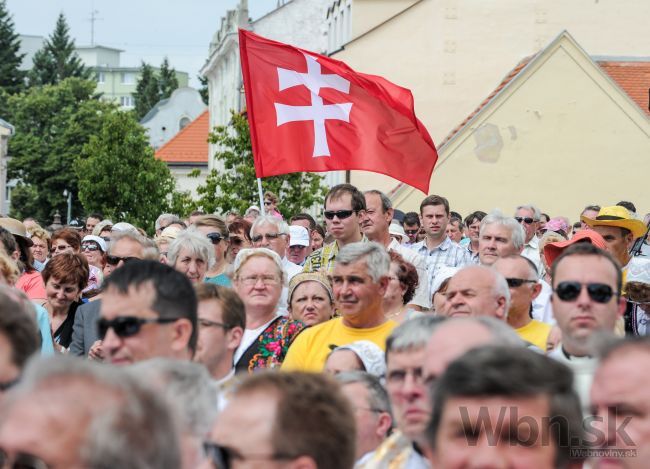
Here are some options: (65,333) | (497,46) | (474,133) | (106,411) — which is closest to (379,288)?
(65,333)

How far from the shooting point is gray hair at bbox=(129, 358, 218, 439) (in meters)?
4.30

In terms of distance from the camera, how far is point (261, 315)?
8117 mm

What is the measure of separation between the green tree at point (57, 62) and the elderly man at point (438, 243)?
91.9m

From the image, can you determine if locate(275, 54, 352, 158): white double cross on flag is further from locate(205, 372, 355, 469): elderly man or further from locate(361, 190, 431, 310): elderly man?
locate(205, 372, 355, 469): elderly man

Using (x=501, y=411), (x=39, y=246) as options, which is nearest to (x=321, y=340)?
(x=501, y=411)

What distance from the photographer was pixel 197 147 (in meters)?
80.9

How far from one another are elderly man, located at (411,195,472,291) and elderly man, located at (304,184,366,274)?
194 cm

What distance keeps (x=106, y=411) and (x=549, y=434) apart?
129cm

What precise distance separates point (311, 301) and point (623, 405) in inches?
190

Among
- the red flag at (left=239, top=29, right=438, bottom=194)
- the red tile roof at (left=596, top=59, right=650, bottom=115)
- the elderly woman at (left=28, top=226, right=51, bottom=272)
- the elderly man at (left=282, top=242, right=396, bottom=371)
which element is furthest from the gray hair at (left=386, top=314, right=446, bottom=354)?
the red tile roof at (left=596, top=59, right=650, bottom=115)

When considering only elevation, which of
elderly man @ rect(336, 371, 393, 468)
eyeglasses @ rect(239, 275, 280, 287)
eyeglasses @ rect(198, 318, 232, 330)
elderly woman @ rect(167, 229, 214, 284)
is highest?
elderly woman @ rect(167, 229, 214, 284)

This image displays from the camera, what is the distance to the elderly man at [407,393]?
4816 mm

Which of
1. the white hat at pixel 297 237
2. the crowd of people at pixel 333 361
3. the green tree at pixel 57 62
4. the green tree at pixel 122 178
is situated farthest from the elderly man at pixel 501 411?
the green tree at pixel 57 62

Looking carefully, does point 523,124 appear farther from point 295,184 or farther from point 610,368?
point 610,368
